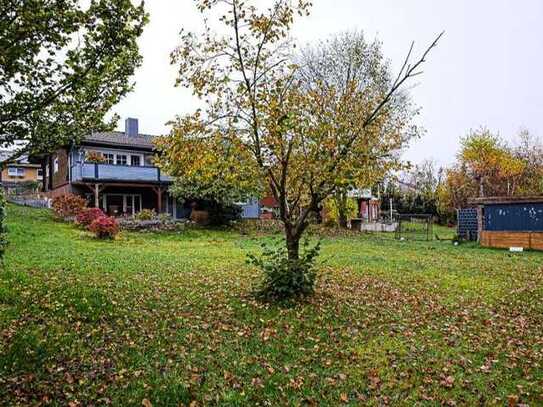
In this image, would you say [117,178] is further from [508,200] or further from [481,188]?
[481,188]

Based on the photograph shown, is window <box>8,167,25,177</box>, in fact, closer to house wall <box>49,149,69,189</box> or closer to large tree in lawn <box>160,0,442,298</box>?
house wall <box>49,149,69,189</box>

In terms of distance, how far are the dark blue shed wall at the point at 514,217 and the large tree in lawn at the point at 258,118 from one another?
13.4 metres

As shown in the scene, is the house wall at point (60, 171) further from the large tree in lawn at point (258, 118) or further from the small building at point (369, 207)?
the small building at point (369, 207)

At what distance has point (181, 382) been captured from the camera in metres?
4.93

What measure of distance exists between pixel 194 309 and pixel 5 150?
381cm

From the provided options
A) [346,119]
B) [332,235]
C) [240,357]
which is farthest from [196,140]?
[332,235]

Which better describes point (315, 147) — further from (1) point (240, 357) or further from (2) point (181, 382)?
(2) point (181, 382)

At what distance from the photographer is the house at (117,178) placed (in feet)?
82.0

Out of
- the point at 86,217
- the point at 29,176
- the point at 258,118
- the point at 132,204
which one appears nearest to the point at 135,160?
the point at 132,204

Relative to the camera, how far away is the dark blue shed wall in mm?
17984

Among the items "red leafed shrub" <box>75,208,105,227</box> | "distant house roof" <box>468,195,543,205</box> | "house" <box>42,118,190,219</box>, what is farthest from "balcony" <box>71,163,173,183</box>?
"distant house roof" <box>468,195,543,205</box>

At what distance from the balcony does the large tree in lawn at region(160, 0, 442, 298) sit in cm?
1851

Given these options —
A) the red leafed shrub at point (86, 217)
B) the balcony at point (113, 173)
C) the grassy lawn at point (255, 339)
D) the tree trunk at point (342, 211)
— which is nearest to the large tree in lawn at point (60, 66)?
the grassy lawn at point (255, 339)

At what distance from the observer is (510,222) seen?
742 inches
